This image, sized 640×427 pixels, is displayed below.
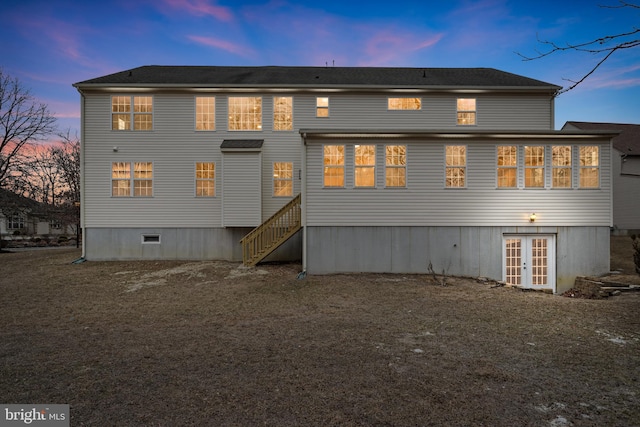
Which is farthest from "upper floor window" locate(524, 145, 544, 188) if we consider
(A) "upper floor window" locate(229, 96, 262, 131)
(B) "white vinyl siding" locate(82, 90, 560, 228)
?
(A) "upper floor window" locate(229, 96, 262, 131)

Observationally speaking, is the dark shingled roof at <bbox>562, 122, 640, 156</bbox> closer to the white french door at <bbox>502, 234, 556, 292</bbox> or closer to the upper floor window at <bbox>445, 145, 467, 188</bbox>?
the white french door at <bbox>502, 234, 556, 292</bbox>

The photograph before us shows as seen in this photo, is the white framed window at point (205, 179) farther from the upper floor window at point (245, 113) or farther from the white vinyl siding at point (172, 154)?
the upper floor window at point (245, 113)

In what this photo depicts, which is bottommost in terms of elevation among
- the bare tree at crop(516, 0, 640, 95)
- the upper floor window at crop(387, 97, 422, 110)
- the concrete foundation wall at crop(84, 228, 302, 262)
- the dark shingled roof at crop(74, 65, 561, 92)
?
the concrete foundation wall at crop(84, 228, 302, 262)

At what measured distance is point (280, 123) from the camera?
14922 mm

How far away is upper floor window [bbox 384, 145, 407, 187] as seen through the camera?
38.4 ft

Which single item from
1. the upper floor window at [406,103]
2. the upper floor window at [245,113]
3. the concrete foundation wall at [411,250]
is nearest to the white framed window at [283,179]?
the upper floor window at [245,113]

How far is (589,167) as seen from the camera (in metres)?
11.5

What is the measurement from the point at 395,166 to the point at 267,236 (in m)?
5.60

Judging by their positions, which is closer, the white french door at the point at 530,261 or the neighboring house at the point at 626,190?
the white french door at the point at 530,261

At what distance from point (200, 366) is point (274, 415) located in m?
1.74

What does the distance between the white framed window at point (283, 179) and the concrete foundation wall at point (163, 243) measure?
2225 mm

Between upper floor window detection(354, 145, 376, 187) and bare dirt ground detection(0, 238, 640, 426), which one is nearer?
bare dirt ground detection(0, 238, 640, 426)

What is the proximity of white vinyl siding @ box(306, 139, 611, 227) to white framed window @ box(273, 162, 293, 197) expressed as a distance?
10.8 ft

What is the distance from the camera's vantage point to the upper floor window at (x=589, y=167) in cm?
1149
